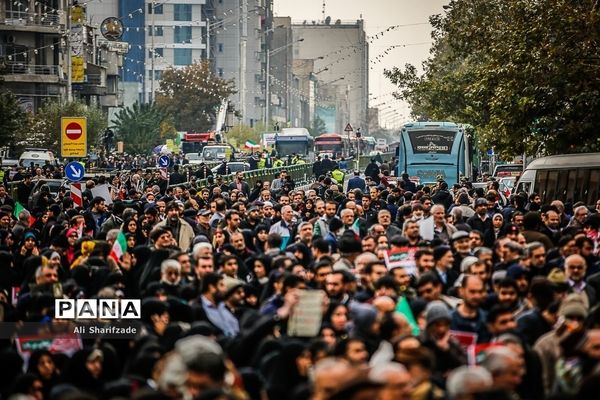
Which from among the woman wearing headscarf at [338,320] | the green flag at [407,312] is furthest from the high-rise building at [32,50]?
the woman wearing headscarf at [338,320]

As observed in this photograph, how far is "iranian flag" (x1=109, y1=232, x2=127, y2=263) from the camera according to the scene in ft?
59.5

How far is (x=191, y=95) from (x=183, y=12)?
43.3 metres

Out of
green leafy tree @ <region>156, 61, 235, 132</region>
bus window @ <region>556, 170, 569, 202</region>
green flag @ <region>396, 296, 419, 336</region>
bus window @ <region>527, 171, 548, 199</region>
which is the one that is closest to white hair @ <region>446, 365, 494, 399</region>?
green flag @ <region>396, 296, 419, 336</region>

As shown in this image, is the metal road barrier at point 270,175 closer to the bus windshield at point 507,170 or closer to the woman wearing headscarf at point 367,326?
the bus windshield at point 507,170

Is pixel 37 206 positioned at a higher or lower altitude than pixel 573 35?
lower

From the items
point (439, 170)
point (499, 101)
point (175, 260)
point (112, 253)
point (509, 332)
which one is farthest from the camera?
point (439, 170)

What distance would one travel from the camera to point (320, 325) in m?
11.7

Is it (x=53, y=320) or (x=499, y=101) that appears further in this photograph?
(x=499, y=101)

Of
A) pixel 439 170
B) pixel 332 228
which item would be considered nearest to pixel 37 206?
pixel 332 228

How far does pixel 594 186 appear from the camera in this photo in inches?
1214

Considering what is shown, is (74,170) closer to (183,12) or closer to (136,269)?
(136,269)

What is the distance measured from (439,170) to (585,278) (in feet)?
121

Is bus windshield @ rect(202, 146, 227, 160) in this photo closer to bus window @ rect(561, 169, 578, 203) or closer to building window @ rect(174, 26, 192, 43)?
bus window @ rect(561, 169, 578, 203)

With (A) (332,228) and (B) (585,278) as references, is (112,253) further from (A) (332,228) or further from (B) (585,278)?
(B) (585,278)
